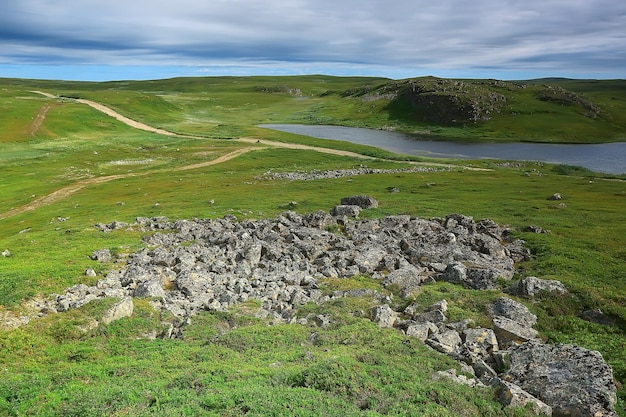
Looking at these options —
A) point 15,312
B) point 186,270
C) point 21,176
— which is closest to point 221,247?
point 186,270

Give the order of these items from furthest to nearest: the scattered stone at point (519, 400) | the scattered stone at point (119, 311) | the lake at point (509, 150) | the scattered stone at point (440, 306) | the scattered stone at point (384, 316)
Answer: the lake at point (509, 150), the scattered stone at point (440, 306), the scattered stone at point (384, 316), the scattered stone at point (119, 311), the scattered stone at point (519, 400)

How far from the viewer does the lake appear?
4893 inches

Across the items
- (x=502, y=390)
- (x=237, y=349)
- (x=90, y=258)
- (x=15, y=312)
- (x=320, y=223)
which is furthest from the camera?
(x=320, y=223)

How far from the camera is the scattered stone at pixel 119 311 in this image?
23.0 m

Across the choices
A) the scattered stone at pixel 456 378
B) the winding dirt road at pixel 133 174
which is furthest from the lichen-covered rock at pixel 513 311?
the winding dirt road at pixel 133 174

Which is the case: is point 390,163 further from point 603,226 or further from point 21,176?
point 21,176

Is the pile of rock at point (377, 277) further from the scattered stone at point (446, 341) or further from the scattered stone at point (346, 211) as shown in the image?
the scattered stone at point (346, 211)

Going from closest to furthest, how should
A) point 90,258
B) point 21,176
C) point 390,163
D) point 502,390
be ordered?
point 502,390 < point 90,258 < point 21,176 < point 390,163

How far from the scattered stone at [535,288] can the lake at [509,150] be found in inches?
3835

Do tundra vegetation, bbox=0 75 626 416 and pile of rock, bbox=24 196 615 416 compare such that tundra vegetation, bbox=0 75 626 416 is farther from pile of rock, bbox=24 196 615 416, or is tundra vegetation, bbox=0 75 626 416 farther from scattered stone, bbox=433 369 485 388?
pile of rock, bbox=24 196 615 416

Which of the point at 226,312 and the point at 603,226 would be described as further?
the point at 603,226

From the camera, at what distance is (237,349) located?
2073cm

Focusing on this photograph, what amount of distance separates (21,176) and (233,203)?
53.1 meters

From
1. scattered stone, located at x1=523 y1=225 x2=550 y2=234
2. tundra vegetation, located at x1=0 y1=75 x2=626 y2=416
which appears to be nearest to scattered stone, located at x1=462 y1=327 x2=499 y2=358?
tundra vegetation, located at x1=0 y1=75 x2=626 y2=416
